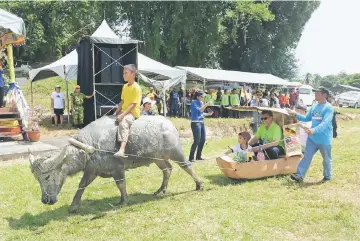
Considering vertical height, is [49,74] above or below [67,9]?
below

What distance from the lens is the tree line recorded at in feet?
108

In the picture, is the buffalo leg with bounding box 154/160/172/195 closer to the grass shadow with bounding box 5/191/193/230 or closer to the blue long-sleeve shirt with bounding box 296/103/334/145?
the grass shadow with bounding box 5/191/193/230

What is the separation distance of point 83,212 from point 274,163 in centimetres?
410

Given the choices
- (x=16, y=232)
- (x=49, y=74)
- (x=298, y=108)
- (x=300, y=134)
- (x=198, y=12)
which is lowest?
(x=16, y=232)

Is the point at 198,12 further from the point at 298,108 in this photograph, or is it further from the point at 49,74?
the point at 298,108

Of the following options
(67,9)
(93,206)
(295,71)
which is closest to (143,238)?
(93,206)

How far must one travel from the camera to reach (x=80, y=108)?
623 inches

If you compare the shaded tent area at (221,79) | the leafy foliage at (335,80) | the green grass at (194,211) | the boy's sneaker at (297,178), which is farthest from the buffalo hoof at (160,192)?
the leafy foliage at (335,80)

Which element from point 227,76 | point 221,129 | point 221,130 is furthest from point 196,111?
point 227,76

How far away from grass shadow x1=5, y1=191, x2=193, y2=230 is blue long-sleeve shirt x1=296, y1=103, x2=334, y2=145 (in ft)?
9.91

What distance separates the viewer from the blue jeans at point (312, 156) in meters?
7.66

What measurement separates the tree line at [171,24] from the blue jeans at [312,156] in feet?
85.2

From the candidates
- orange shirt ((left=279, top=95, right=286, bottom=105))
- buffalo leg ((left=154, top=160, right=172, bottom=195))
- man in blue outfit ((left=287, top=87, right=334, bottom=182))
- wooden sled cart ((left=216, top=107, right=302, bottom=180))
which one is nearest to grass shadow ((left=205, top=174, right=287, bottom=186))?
wooden sled cart ((left=216, top=107, right=302, bottom=180))

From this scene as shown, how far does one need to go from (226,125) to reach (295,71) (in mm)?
28443
